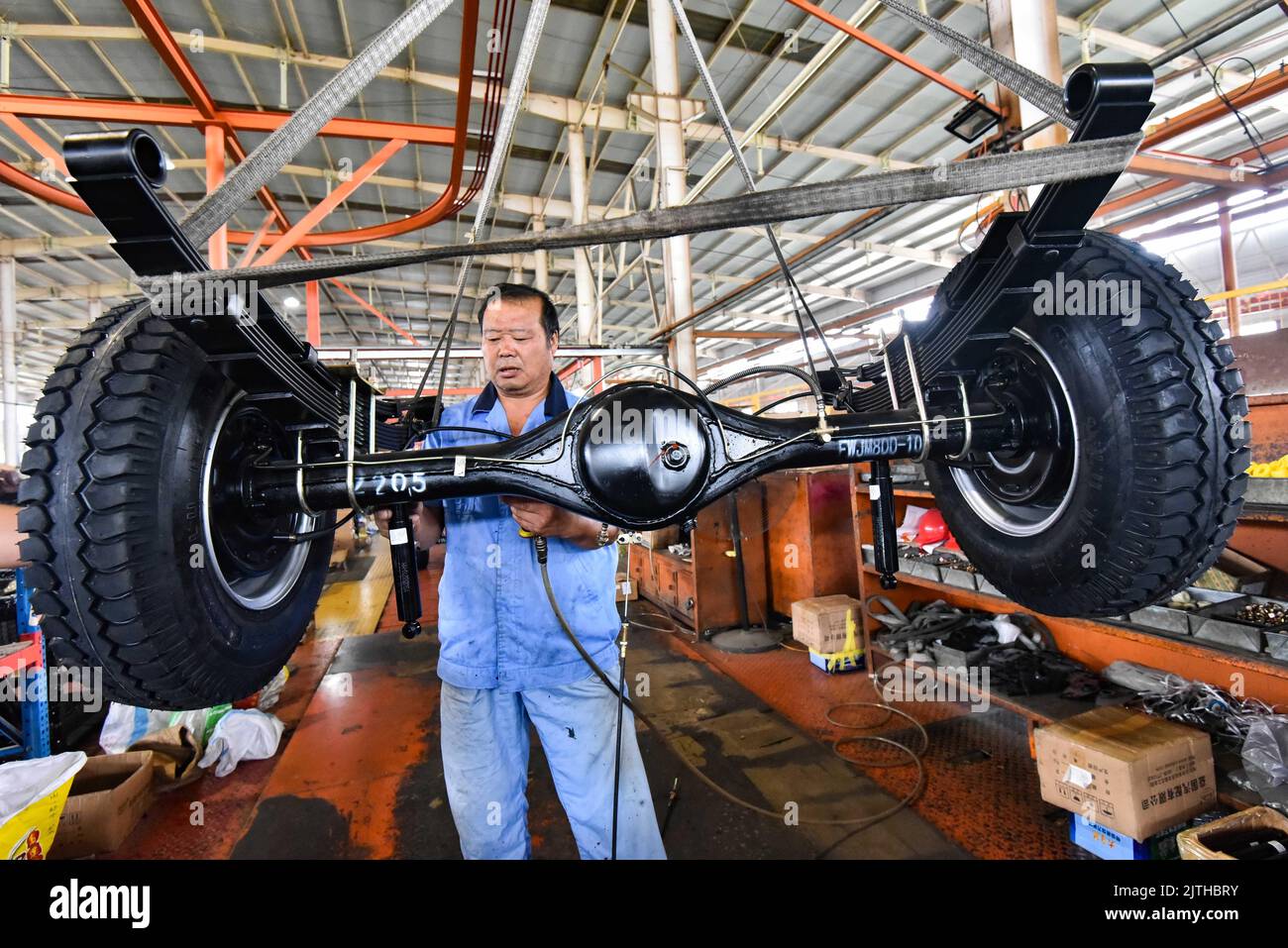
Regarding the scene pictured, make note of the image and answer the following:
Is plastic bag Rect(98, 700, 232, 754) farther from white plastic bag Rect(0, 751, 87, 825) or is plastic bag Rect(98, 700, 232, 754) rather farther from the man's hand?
the man's hand

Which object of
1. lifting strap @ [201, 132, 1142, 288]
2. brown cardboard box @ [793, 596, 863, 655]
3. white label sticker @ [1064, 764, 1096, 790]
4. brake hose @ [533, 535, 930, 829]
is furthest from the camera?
brown cardboard box @ [793, 596, 863, 655]

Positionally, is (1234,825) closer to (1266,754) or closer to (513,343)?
(1266,754)

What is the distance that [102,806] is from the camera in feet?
7.65

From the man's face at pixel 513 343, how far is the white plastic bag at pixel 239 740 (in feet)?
9.10

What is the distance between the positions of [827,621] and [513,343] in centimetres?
301

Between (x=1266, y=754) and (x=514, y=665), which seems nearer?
(x=514, y=665)

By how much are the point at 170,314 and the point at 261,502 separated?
302 millimetres

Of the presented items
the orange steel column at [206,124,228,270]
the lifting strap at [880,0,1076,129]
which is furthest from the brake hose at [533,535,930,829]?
the orange steel column at [206,124,228,270]

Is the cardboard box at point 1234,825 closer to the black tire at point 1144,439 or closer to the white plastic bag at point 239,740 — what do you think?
the black tire at point 1144,439

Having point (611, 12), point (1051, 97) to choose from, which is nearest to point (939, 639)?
point (1051, 97)

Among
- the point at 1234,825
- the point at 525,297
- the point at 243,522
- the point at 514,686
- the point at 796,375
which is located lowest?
the point at 1234,825

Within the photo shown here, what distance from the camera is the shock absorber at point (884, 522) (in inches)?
43.0

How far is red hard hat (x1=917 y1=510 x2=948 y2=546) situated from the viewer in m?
3.51

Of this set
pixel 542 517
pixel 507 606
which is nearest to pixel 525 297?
pixel 542 517
